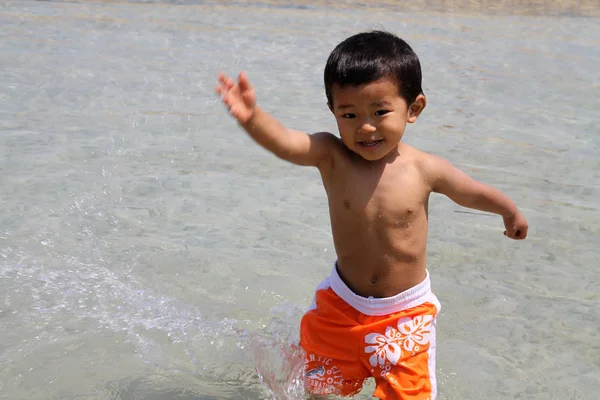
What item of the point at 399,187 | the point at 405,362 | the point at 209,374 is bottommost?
the point at 209,374

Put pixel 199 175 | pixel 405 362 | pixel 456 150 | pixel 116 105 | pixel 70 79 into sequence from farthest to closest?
1. pixel 70 79
2. pixel 116 105
3. pixel 456 150
4. pixel 199 175
5. pixel 405 362

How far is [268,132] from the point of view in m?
2.36

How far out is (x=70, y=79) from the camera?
6609 mm

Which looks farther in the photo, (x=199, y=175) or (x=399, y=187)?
(x=199, y=175)

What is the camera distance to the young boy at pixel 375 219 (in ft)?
8.05

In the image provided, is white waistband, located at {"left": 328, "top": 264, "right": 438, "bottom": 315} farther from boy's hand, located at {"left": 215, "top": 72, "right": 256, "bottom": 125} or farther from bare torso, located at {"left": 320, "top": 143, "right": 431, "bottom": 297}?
boy's hand, located at {"left": 215, "top": 72, "right": 256, "bottom": 125}

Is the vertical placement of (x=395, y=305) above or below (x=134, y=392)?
above

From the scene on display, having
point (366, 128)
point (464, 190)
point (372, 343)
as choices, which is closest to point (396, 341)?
point (372, 343)

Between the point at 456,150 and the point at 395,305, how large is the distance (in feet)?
9.42

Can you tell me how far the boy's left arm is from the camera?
105 inches

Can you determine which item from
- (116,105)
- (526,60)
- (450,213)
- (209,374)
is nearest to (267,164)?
(450,213)

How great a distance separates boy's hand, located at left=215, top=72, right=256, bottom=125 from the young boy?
0.17 meters

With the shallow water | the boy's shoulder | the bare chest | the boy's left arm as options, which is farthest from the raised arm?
the shallow water

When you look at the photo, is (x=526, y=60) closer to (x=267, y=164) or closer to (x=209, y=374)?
(x=267, y=164)
